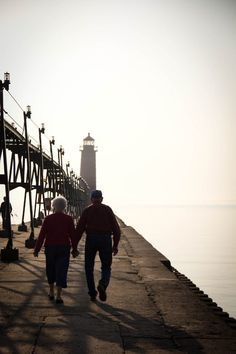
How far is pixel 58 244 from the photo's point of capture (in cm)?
623

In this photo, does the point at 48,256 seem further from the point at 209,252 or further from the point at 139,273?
the point at 209,252

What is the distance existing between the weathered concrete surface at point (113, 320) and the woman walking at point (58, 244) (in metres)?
0.38

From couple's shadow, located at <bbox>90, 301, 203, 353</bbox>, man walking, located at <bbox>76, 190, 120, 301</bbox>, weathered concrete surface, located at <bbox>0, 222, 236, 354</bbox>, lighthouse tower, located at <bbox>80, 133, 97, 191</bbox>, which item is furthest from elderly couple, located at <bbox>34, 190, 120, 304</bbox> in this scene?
lighthouse tower, located at <bbox>80, 133, 97, 191</bbox>

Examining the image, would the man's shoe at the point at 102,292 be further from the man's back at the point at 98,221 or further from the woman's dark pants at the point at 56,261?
the man's back at the point at 98,221

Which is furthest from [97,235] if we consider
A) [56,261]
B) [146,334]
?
[146,334]

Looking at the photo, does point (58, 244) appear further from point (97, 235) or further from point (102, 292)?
point (102, 292)

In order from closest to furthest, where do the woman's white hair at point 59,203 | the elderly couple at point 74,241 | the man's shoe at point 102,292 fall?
the man's shoe at point 102,292
the elderly couple at point 74,241
the woman's white hair at point 59,203

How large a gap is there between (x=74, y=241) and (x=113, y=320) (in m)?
1.67

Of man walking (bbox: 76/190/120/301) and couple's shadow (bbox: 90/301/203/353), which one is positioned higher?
man walking (bbox: 76/190/120/301)

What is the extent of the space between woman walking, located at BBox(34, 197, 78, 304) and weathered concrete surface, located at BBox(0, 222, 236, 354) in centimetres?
38

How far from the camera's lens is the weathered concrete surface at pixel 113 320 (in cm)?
407

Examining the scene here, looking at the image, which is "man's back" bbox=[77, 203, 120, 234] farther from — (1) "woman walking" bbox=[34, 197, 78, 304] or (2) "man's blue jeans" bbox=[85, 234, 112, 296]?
(1) "woman walking" bbox=[34, 197, 78, 304]

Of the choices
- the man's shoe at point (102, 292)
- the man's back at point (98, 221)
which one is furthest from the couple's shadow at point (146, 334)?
the man's back at point (98, 221)

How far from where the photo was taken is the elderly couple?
620 cm
